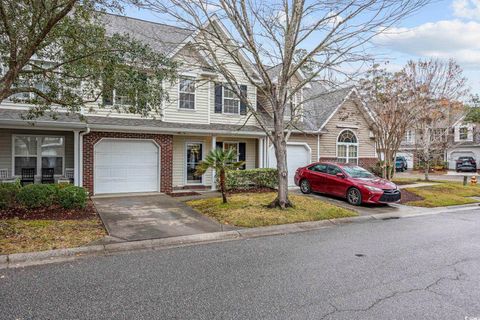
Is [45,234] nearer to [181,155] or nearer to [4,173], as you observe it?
[4,173]

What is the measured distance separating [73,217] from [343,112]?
16154 mm

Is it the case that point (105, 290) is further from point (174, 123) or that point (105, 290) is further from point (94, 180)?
point (174, 123)

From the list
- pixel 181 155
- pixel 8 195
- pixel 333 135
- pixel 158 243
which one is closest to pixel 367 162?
pixel 333 135

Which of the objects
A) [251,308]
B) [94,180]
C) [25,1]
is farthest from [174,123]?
[251,308]

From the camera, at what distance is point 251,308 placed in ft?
12.9

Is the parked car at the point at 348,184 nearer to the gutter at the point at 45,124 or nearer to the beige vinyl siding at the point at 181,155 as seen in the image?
the beige vinyl siding at the point at 181,155

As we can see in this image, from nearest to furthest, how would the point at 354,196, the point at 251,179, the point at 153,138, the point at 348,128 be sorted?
1. the point at 354,196
2. the point at 153,138
3. the point at 251,179
4. the point at 348,128

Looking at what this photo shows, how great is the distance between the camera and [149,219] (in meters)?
9.06

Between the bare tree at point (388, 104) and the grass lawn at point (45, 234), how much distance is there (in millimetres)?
15168

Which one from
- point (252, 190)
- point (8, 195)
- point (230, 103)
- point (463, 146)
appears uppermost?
point (230, 103)

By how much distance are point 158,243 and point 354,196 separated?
8316 mm

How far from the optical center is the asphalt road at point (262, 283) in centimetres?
387

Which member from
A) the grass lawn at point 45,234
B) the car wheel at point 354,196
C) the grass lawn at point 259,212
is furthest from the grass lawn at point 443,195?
the grass lawn at point 45,234

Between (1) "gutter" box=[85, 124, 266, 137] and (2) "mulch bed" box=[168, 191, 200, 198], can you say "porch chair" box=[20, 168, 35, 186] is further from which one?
(2) "mulch bed" box=[168, 191, 200, 198]
